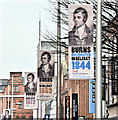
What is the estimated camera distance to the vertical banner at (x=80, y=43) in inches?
805

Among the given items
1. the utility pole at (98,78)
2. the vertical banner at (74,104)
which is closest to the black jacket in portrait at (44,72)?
the utility pole at (98,78)

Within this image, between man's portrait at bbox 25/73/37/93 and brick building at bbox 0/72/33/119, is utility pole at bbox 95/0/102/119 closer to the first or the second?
man's portrait at bbox 25/73/37/93

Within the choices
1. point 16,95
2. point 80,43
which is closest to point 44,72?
point 80,43

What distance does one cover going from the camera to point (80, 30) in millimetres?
20547

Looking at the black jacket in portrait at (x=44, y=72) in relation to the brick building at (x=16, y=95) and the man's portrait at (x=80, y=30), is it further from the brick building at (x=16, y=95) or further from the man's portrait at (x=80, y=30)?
the brick building at (x=16, y=95)

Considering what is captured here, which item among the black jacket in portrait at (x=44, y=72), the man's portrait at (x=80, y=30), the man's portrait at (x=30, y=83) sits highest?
the man's portrait at (x=80, y=30)

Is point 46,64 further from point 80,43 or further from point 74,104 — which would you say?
point 74,104

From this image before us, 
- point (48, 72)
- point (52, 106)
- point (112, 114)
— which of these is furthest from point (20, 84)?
point (48, 72)

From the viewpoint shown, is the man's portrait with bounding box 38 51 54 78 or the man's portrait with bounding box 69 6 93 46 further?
the man's portrait with bounding box 38 51 54 78

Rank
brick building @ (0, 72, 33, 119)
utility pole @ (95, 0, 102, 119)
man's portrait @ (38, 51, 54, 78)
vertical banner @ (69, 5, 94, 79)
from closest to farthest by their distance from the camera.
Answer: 1. utility pole @ (95, 0, 102, 119)
2. vertical banner @ (69, 5, 94, 79)
3. man's portrait @ (38, 51, 54, 78)
4. brick building @ (0, 72, 33, 119)

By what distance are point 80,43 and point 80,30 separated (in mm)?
465

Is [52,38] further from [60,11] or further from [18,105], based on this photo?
[18,105]

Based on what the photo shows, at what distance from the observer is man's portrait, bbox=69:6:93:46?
806 inches

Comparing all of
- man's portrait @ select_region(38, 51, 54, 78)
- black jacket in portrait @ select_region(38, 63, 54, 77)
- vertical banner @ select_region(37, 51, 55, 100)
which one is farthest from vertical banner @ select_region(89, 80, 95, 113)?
man's portrait @ select_region(38, 51, 54, 78)
